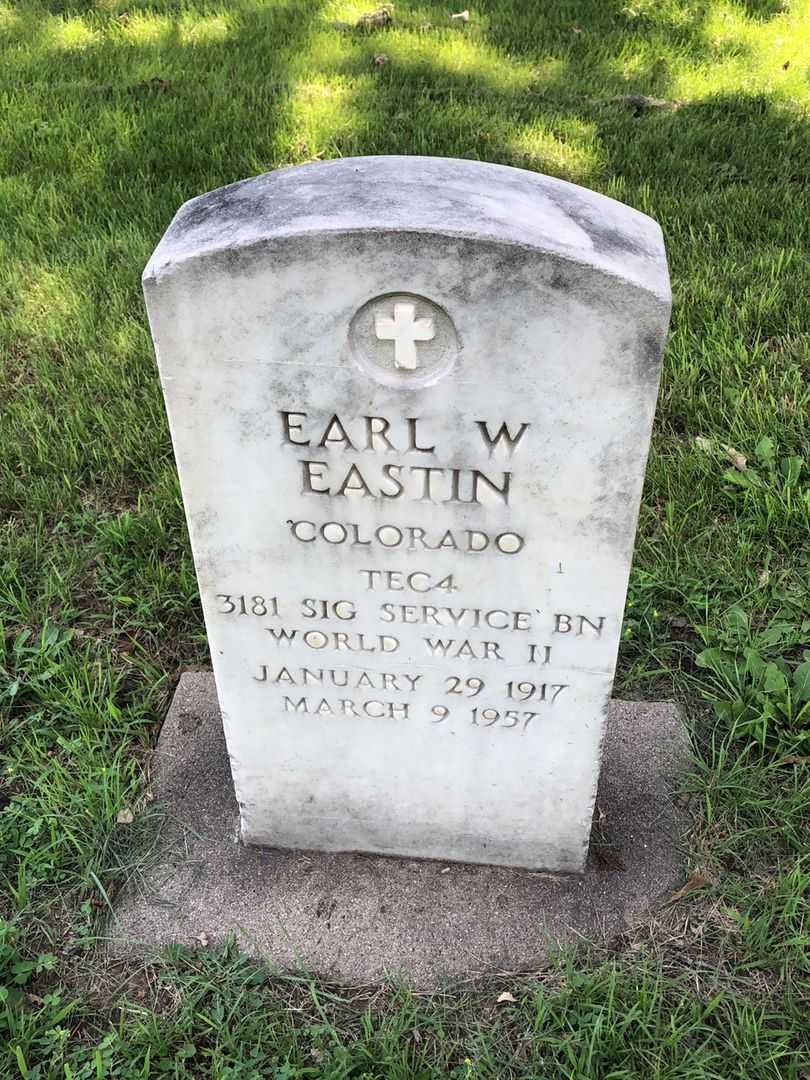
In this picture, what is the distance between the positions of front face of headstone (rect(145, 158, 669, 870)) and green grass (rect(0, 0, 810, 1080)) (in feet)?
1.29

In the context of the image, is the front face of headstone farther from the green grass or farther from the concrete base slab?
the green grass

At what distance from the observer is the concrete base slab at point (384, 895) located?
6.53ft

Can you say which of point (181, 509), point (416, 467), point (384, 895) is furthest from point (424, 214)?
point (181, 509)

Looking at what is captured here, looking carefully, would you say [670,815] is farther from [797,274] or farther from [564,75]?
[564,75]

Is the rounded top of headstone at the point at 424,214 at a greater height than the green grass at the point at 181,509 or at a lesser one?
greater

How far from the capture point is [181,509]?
301 cm

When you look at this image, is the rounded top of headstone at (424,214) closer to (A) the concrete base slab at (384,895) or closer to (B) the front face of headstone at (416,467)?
(B) the front face of headstone at (416,467)

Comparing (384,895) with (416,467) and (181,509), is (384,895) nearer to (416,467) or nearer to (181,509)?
(416,467)

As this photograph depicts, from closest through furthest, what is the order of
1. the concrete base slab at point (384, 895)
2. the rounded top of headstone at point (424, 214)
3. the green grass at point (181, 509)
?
the rounded top of headstone at point (424, 214) < the green grass at point (181, 509) < the concrete base slab at point (384, 895)

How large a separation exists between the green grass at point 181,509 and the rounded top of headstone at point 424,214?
1.28 meters

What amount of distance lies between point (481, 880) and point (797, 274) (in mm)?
2685

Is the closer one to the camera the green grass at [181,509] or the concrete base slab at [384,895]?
the green grass at [181,509]

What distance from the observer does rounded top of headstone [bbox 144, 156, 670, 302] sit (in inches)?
54.5

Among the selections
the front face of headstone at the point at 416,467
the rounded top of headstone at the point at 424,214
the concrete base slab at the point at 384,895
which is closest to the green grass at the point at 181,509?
the concrete base slab at the point at 384,895
